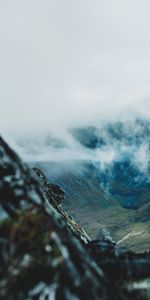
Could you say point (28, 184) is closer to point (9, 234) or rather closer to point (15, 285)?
point (9, 234)

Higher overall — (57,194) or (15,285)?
(57,194)

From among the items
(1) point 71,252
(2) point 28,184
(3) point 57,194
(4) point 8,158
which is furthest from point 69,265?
(3) point 57,194

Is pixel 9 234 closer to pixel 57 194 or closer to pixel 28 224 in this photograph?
pixel 28 224

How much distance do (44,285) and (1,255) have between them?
1511 millimetres

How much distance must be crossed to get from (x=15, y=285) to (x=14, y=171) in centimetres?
440

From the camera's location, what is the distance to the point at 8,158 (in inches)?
631

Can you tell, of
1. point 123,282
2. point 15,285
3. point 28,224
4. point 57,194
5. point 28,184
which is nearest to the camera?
point 15,285

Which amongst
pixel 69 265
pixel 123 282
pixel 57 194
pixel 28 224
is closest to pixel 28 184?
pixel 28 224

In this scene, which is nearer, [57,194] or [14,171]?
[14,171]

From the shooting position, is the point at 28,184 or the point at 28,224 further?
the point at 28,184

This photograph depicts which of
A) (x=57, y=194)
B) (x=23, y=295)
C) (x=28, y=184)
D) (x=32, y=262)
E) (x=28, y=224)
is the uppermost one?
(x=57, y=194)

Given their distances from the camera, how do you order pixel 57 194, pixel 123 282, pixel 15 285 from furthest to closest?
pixel 57 194 → pixel 123 282 → pixel 15 285

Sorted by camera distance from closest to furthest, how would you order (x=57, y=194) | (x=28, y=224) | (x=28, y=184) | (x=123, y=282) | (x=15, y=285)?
1. (x=15, y=285)
2. (x=28, y=224)
3. (x=28, y=184)
4. (x=123, y=282)
5. (x=57, y=194)

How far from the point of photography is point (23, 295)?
12828 millimetres
